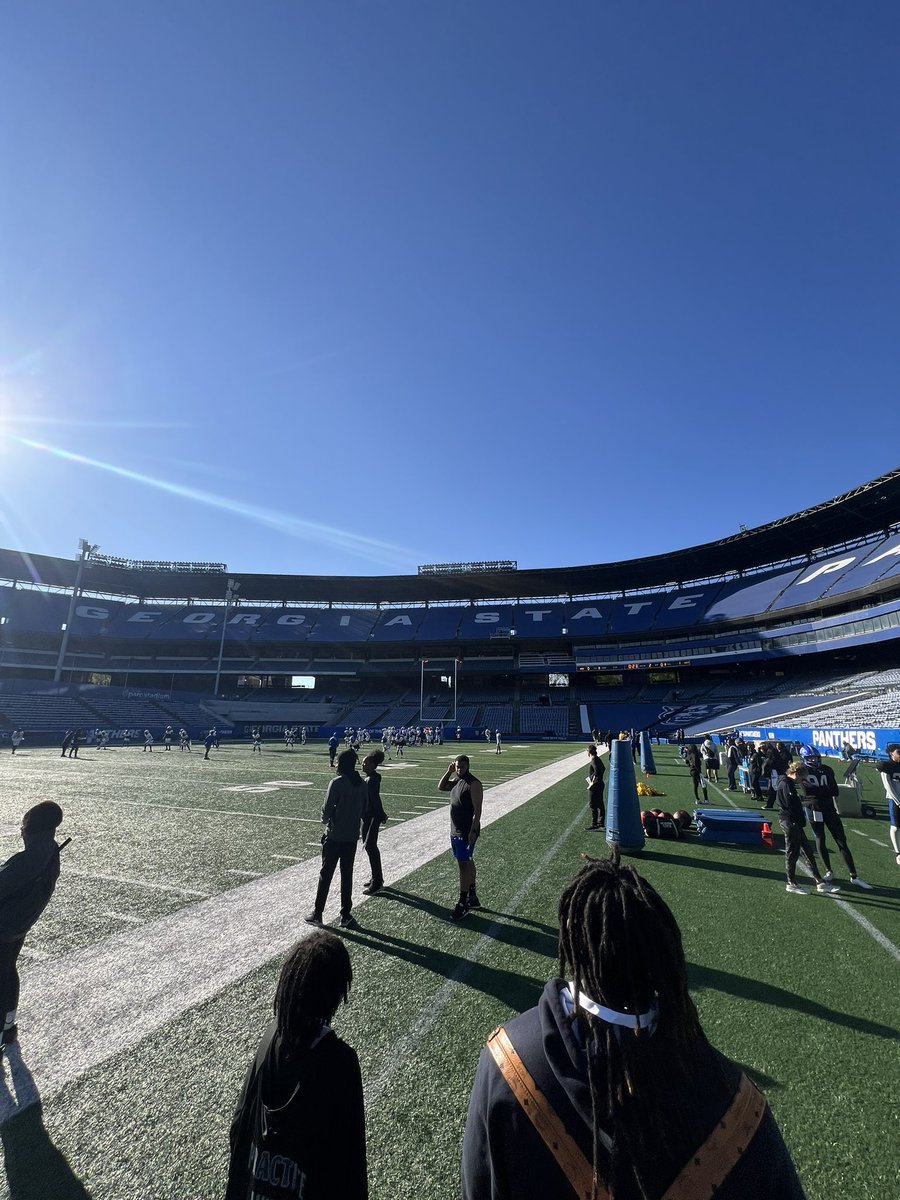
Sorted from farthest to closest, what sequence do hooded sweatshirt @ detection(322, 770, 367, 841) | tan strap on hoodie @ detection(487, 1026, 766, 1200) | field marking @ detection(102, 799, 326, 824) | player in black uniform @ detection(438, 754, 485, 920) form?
field marking @ detection(102, 799, 326, 824) < player in black uniform @ detection(438, 754, 485, 920) < hooded sweatshirt @ detection(322, 770, 367, 841) < tan strap on hoodie @ detection(487, 1026, 766, 1200)

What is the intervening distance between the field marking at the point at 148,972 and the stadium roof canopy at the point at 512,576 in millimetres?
50408

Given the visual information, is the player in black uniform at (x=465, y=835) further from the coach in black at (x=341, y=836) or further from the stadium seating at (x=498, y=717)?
the stadium seating at (x=498, y=717)

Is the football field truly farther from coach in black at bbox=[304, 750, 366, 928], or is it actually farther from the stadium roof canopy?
the stadium roof canopy

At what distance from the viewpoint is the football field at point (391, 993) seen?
2.95m

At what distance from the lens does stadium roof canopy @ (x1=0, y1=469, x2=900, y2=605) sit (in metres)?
47.4

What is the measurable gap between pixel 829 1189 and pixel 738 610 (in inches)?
2174

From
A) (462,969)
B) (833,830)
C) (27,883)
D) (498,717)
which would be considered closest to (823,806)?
(833,830)

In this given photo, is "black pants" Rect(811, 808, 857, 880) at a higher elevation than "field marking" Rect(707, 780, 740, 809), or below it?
higher

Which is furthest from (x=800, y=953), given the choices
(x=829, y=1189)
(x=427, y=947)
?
(x=427, y=947)

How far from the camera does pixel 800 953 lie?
17.3 feet

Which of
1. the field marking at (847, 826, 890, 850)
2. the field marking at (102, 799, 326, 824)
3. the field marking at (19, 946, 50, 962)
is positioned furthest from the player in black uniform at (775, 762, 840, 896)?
the field marking at (19, 946, 50, 962)

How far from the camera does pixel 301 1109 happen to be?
1.69 meters

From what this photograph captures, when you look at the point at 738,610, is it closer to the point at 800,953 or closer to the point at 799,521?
the point at 799,521

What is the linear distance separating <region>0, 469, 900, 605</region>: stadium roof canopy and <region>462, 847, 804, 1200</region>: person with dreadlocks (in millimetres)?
51991
